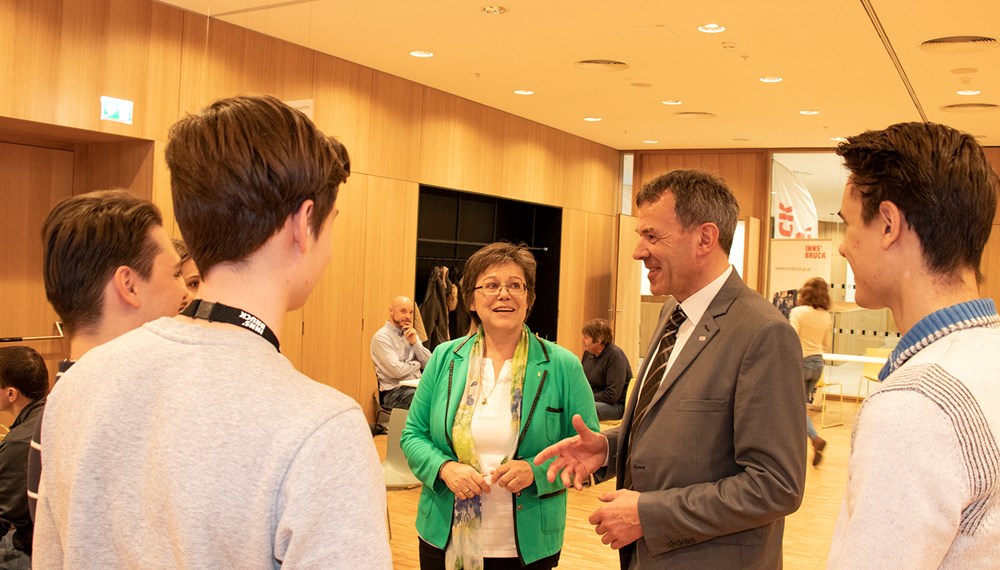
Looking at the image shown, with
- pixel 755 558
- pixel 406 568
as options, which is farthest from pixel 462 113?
pixel 755 558

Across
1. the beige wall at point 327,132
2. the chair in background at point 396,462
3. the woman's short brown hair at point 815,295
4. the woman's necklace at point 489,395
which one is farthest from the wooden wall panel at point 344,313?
the woman's necklace at point 489,395

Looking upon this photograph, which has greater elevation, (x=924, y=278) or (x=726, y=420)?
(x=924, y=278)

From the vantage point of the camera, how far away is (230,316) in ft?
3.51

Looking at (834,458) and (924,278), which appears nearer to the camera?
(924,278)

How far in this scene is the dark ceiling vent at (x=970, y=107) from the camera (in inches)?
395

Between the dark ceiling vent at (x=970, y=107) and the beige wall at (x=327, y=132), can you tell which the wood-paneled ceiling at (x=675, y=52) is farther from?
the beige wall at (x=327, y=132)

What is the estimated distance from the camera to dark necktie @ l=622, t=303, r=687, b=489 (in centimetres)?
236

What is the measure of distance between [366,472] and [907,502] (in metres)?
0.70

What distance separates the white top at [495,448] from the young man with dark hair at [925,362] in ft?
5.68

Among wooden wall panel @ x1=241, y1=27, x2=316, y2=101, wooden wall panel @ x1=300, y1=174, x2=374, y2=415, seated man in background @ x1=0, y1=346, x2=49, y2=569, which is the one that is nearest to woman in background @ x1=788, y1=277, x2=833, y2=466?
wooden wall panel @ x1=300, y1=174, x2=374, y2=415

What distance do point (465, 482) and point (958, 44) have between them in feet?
22.1

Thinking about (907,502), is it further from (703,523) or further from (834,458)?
(834,458)

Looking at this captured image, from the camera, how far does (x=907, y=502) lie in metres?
1.13

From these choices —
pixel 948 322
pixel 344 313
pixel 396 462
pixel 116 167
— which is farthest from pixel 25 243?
pixel 948 322
